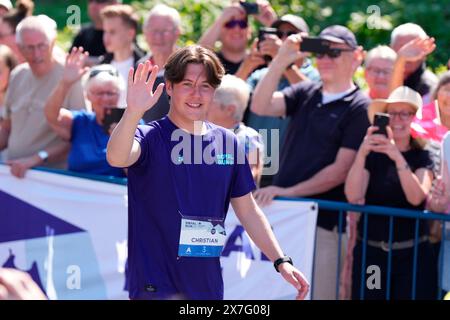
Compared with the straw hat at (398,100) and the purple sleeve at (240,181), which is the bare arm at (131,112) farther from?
the straw hat at (398,100)

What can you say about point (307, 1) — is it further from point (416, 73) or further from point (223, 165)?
point (223, 165)

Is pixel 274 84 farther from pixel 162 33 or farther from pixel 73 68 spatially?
pixel 73 68

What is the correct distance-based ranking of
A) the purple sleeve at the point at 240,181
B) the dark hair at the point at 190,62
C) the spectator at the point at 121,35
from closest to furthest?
the dark hair at the point at 190,62
the purple sleeve at the point at 240,181
the spectator at the point at 121,35

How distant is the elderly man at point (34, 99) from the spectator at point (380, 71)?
2.07 meters

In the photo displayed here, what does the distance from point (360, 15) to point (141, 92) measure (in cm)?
730

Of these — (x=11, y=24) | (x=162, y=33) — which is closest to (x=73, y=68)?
(x=162, y=33)

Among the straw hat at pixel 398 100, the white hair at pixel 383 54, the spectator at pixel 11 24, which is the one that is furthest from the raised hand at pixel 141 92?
the spectator at pixel 11 24

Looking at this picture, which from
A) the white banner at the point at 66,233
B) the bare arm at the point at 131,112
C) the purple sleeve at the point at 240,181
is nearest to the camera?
the bare arm at the point at 131,112

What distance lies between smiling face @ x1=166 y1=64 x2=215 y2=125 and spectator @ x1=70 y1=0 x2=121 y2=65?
4603mm

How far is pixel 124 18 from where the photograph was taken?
872 centimetres

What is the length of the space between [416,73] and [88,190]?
244 cm

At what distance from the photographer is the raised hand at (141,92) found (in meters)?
4.66

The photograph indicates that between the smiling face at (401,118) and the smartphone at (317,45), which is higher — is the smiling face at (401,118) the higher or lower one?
the lower one
